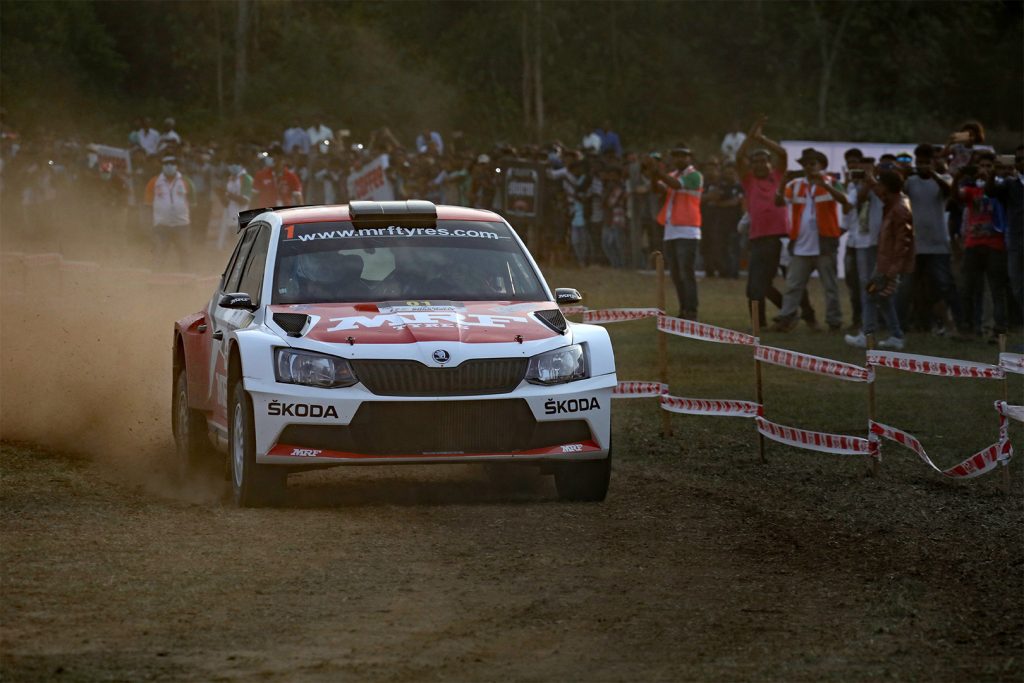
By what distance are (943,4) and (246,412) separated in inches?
2334

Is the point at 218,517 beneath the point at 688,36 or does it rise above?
beneath

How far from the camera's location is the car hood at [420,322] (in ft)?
30.0

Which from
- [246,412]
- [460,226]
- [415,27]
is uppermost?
[415,27]

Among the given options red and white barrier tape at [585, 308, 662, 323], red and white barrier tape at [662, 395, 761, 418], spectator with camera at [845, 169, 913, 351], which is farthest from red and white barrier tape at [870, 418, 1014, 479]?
spectator with camera at [845, 169, 913, 351]

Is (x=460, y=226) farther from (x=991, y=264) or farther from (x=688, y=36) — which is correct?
(x=688, y=36)

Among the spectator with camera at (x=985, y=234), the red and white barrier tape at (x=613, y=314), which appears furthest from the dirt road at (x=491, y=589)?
the spectator with camera at (x=985, y=234)

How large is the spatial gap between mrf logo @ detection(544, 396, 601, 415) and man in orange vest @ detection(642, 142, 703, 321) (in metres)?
12.0

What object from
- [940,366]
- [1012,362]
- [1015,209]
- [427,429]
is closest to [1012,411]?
[1012,362]

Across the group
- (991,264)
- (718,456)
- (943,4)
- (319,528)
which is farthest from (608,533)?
(943,4)

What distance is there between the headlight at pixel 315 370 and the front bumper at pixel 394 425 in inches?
1.7

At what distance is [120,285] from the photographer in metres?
19.9

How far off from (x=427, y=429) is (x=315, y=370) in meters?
0.64

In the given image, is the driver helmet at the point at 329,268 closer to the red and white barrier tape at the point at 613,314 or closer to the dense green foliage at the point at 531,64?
the red and white barrier tape at the point at 613,314

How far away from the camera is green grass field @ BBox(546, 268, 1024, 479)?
12.4 metres
